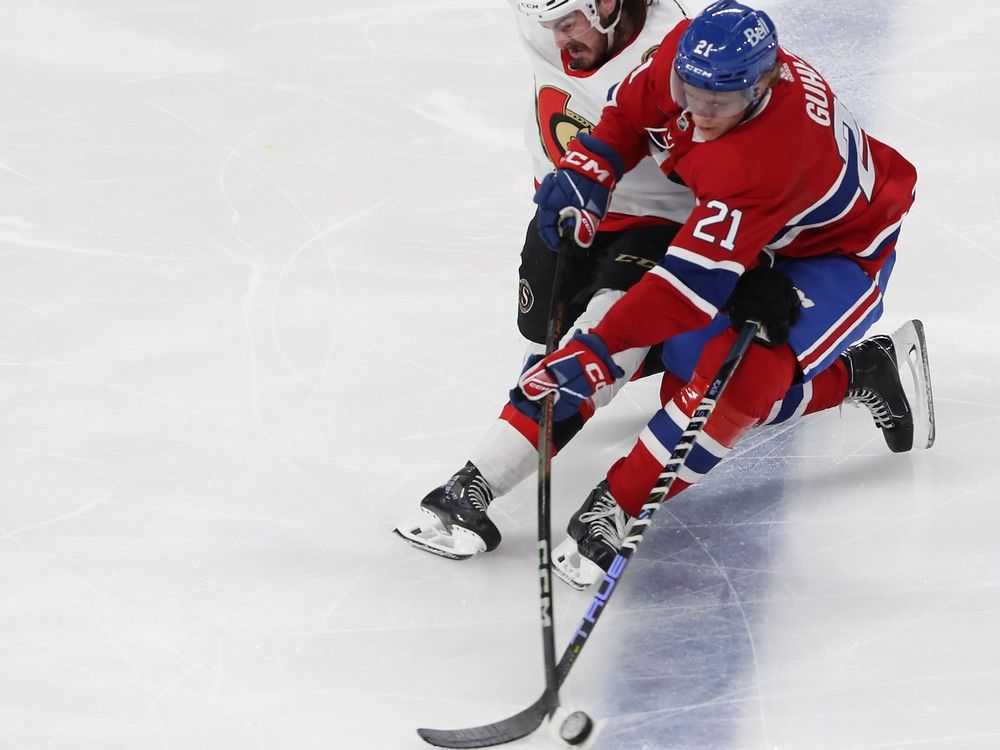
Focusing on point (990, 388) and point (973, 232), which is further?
point (973, 232)

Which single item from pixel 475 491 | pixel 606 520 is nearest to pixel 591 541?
pixel 606 520

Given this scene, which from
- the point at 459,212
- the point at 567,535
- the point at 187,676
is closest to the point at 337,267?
the point at 459,212

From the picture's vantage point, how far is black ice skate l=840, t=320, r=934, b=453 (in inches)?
110

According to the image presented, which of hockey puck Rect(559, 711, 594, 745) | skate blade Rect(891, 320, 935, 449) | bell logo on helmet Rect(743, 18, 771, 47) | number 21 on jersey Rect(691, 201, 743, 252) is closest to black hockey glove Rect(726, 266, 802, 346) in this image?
number 21 on jersey Rect(691, 201, 743, 252)

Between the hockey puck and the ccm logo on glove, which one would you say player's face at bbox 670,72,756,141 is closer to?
the ccm logo on glove

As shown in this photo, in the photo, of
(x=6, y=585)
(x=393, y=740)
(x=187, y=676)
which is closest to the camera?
(x=393, y=740)

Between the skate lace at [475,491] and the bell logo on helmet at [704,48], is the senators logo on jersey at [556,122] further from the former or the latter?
the skate lace at [475,491]

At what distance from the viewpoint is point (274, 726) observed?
2141 millimetres

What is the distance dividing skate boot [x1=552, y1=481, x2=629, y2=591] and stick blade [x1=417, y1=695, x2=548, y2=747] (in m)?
0.36

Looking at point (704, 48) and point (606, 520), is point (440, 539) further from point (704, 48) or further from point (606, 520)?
point (704, 48)

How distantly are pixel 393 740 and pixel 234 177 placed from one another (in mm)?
2170

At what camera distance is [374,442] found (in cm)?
289

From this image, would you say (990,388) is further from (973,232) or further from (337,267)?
(337,267)

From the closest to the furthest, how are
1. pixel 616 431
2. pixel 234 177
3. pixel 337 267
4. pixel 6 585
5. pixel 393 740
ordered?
pixel 393 740
pixel 6 585
pixel 616 431
pixel 337 267
pixel 234 177
